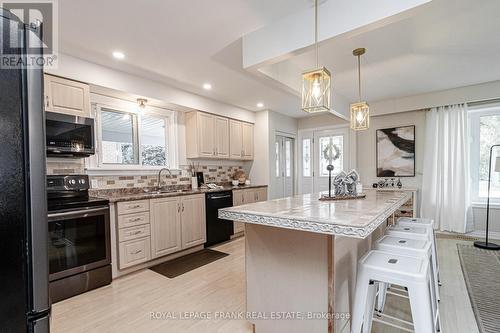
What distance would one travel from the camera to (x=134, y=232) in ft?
9.41

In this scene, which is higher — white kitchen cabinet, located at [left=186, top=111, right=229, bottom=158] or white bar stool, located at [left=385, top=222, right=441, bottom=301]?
white kitchen cabinet, located at [left=186, top=111, right=229, bottom=158]

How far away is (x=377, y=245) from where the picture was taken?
175cm

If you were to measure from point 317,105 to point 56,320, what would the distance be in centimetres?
272

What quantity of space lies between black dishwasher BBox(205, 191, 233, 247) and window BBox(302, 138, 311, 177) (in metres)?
2.51

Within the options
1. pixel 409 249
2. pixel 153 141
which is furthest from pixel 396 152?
pixel 153 141

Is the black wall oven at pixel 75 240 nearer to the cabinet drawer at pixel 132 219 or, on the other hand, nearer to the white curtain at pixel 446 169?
the cabinet drawer at pixel 132 219

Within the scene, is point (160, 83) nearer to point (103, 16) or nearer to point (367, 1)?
point (103, 16)

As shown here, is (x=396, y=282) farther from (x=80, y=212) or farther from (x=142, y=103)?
(x=142, y=103)

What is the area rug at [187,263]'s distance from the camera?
291 cm

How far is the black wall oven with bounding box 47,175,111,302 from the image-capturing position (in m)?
2.21

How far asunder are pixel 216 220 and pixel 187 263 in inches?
34.8

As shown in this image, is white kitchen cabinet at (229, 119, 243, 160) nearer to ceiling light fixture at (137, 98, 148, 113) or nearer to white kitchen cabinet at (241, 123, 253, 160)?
white kitchen cabinet at (241, 123, 253, 160)

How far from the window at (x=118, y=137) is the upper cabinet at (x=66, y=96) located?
59cm

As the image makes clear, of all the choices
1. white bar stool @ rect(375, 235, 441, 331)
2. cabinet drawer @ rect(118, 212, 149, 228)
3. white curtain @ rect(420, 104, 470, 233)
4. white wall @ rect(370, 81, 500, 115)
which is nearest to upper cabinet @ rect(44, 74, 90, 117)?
cabinet drawer @ rect(118, 212, 149, 228)
